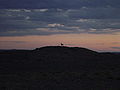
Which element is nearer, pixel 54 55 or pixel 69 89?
pixel 69 89

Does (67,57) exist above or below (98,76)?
above

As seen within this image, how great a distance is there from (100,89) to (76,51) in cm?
5261

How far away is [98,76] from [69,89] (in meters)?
11.1

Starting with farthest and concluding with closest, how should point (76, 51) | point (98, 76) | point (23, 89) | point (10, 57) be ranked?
point (76, 51)
point (10, 57)
point (98, 76)
point (23, 89)

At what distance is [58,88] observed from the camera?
25234mm

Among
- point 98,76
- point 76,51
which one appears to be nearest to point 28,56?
point 76,51

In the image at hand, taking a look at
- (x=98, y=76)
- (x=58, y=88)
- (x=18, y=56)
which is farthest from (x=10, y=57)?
(x=58, y=88)

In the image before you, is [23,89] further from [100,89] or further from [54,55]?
[54,55]

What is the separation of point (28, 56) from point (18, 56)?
8.23ft

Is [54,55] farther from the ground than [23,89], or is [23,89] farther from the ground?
[54,55]

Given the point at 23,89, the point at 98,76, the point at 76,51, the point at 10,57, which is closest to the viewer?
the point at 23,89

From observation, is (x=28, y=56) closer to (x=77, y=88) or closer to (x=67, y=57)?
(x=67, y=57)

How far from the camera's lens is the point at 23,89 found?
947 inches

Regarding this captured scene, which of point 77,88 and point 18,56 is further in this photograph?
point 18,56
